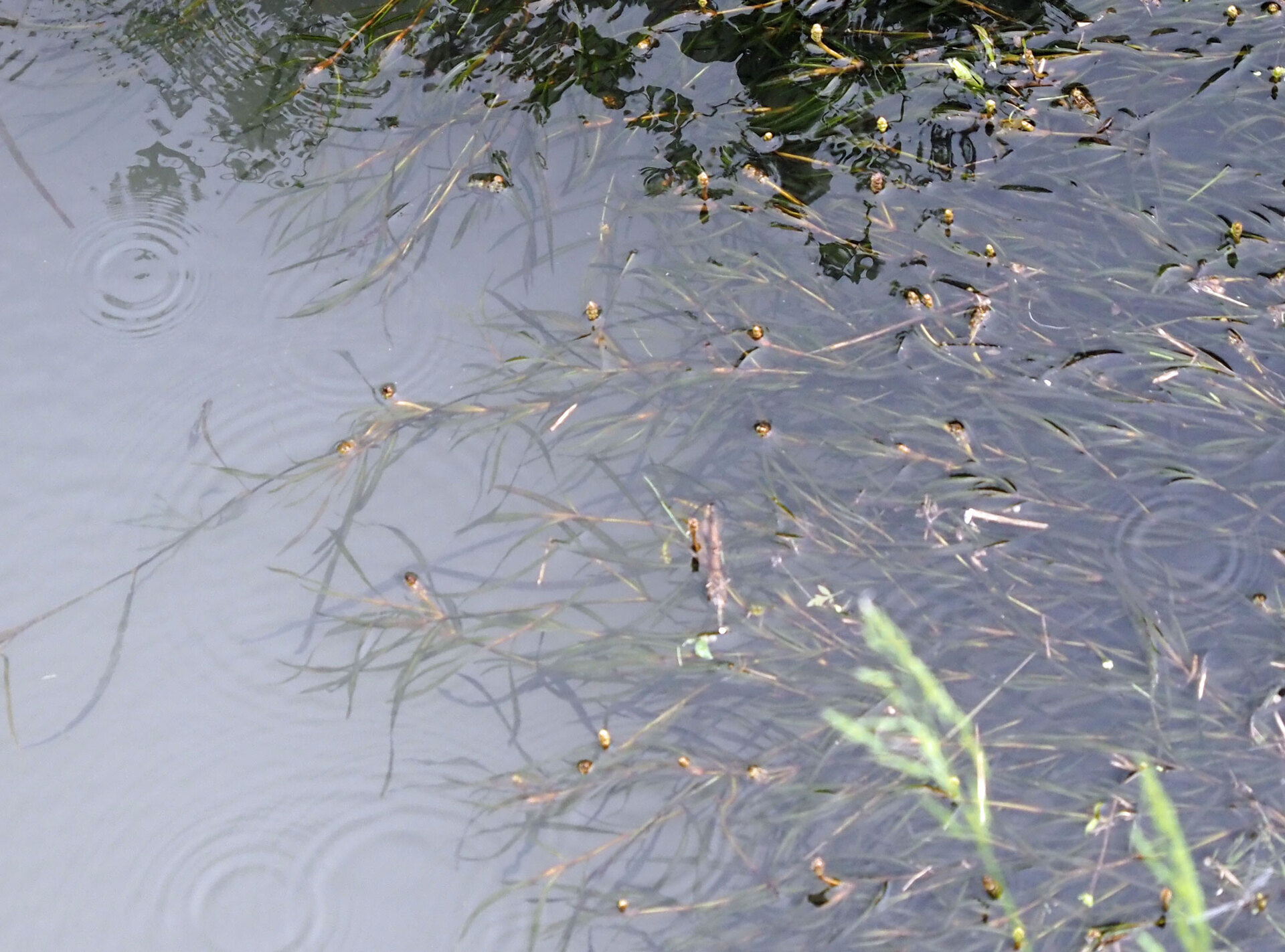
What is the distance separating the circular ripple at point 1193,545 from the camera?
2.07 metres

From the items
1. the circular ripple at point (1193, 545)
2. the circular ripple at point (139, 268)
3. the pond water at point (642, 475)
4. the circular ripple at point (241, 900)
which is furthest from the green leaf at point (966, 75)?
the circular ripple at point (241, 900)

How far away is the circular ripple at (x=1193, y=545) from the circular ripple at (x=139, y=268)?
2.33 metres

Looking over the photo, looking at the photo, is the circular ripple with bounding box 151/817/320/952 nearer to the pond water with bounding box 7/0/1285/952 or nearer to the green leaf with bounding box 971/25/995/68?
the pond water with bounding box 7/0/1285/952

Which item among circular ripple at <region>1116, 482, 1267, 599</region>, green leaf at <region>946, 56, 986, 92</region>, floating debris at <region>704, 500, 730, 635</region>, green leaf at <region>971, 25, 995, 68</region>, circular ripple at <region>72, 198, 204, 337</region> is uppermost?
circular ripple at <region>72, 198, 204, 337</region>

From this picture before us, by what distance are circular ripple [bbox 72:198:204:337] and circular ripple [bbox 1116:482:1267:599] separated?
2.33m

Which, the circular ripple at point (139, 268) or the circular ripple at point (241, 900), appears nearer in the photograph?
the circular ripple at point (241, 900)

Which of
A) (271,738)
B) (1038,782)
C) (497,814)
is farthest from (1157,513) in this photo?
(271,738)

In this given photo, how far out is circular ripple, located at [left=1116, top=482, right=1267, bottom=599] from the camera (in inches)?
81.4

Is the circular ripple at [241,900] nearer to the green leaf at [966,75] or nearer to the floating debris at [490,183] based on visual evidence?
the floating debris at [490,183]

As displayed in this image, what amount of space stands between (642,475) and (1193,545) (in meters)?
1.24

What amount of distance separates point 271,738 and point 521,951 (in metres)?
0.72

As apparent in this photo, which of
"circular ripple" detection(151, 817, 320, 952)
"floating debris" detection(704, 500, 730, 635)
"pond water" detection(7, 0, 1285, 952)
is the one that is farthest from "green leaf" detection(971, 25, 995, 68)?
"circular ripple" detection(151, 817, 320, 952)

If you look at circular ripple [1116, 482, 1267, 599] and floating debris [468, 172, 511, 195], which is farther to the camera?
floating debris [468, 172, 511, 195]

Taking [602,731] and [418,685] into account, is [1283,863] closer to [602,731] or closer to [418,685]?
[602,731]
